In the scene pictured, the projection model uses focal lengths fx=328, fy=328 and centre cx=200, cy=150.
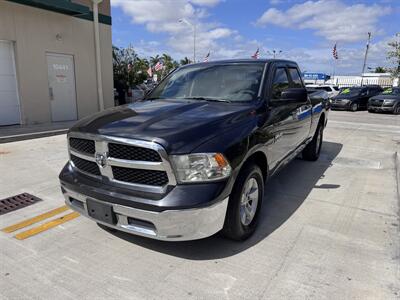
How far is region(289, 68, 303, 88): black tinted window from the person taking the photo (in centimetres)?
506

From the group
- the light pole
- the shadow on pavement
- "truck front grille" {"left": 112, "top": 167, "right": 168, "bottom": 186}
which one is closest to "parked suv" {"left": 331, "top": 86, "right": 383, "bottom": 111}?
the light pole

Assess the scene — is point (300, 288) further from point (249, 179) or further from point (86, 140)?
point (86, 140)

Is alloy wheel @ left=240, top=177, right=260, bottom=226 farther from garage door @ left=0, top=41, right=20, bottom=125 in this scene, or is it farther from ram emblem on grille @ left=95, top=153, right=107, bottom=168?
garage door @ left=0, top=41, right=20, bottom=125

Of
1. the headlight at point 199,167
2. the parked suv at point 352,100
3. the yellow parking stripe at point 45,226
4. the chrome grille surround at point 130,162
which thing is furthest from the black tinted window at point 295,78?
the parked suv at point 352,100

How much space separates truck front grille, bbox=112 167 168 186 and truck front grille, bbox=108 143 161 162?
4.4 inches

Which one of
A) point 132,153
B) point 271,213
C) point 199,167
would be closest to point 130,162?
point 132,153

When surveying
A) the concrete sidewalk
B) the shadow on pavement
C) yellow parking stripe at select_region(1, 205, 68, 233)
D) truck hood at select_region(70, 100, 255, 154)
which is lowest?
yellow parking stripe at select_region(1, 205, 68, 233)

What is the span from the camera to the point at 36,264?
2953 millimetres

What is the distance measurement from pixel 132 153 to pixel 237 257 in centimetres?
138

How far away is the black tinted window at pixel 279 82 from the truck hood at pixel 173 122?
0.65 metres

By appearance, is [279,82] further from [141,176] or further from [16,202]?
[16,202]

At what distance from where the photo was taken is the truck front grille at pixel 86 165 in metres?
3.02

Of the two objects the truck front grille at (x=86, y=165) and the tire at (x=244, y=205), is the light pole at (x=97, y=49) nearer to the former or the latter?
the truck front grille at (x=86, y=165)

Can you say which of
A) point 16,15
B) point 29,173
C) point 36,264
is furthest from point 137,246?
point 16,15
